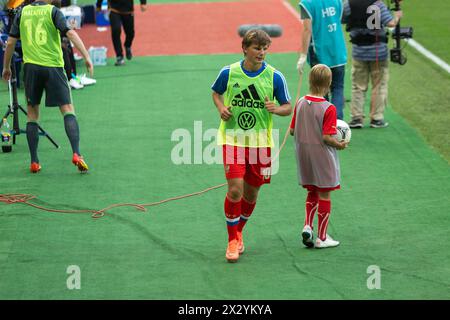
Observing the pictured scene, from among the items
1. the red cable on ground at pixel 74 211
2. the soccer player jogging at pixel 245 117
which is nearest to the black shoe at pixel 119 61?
the red cable on ground at pixel 74 211

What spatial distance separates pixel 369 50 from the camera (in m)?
13.6

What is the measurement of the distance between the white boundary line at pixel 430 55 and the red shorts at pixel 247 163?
10572 millimetres

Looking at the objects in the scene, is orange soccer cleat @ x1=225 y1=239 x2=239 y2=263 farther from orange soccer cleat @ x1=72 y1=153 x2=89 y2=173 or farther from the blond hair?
orange soccer cleat @ x1=72 y1=153 x2=89 y2=173

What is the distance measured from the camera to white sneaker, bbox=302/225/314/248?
8883 millimetres

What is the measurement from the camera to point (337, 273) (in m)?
8.29

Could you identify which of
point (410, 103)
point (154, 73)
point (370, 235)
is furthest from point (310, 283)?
point (154, 73)

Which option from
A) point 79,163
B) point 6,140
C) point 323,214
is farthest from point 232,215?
point 6,140

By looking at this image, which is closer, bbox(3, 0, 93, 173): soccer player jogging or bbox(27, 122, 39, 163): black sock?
bbox(3, 0, 93, 173): soccer player jogging

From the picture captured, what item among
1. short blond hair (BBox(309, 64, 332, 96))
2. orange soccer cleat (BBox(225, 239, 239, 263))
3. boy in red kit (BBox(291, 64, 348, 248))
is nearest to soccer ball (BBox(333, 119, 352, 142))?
boy in red kit (BBox(291, 64, 348, 248))

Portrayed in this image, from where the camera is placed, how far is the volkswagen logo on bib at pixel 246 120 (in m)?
8.57

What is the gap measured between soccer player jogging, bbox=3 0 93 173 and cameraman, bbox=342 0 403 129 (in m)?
4.36

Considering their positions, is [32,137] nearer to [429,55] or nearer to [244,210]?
[244,210]

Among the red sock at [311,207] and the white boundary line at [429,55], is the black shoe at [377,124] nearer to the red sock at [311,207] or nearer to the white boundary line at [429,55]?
the white boundary line at [429,55]

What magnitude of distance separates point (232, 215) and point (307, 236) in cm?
80
